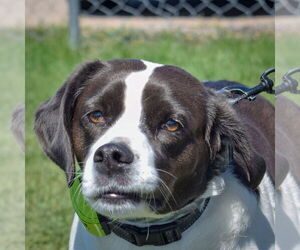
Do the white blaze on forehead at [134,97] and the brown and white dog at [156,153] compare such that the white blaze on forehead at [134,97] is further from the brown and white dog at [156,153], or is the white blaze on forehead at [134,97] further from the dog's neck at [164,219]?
the dog's neck at [164,219]

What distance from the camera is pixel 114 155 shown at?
2.73m

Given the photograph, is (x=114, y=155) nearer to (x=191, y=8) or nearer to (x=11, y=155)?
(x=11, y=155)

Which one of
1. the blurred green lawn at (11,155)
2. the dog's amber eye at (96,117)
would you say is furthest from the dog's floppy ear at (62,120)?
the blurred green lawn at (11,155)

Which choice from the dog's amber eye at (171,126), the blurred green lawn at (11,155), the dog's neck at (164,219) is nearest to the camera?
the dog's amber eye at (171,126)

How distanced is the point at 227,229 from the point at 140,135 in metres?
0.58

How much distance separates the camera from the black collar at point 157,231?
3.08 m

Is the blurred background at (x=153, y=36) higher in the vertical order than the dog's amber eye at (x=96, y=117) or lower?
lower

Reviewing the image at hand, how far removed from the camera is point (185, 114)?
118 inches

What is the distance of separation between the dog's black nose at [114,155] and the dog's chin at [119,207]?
14 centimetres

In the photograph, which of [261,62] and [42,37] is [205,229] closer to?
[261,62]

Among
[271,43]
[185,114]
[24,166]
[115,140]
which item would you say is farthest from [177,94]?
[271,43]

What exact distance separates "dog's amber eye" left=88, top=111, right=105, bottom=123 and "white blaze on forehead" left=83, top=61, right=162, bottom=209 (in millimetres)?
74

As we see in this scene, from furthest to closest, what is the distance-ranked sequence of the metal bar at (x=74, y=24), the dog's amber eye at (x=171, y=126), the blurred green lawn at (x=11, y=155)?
the metal bar at (x=74, y=24), the blurred green lawn at (x=11, y=155), the dog's amber eye at (x=171, y=126)

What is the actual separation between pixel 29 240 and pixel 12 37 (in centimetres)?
602
